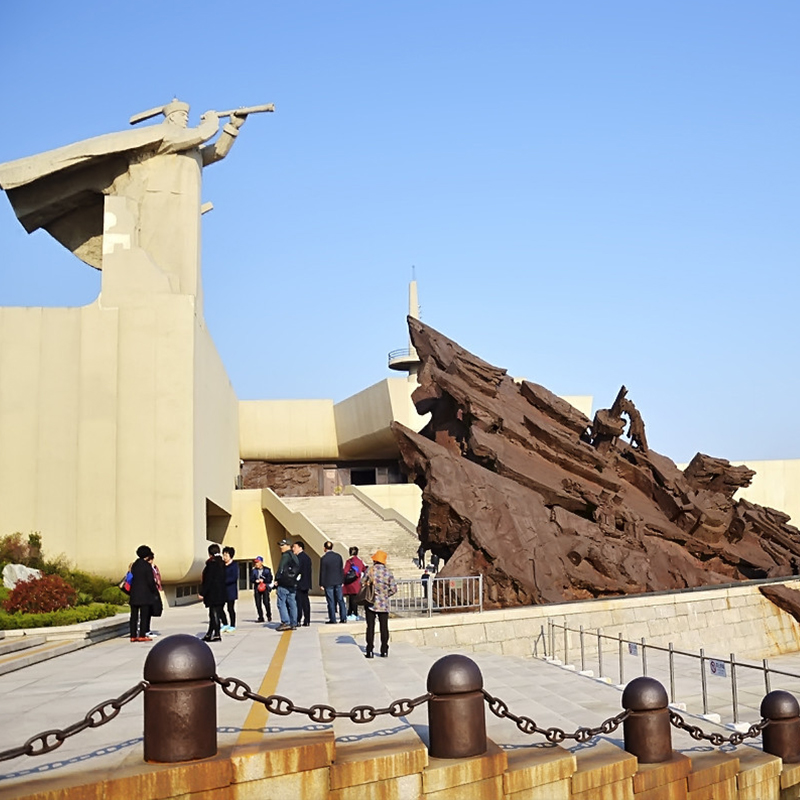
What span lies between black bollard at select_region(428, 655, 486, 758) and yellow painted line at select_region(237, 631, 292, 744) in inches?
39.3

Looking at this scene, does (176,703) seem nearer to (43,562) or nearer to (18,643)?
(18,643)

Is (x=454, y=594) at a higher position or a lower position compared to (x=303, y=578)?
lower

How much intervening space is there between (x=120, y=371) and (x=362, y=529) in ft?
30.7

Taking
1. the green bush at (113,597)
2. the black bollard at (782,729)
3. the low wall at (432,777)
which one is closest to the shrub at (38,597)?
the green bush at (113,597)

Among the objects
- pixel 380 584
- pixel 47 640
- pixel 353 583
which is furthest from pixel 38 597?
pixel 380 584

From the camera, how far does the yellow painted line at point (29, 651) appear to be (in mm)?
9157

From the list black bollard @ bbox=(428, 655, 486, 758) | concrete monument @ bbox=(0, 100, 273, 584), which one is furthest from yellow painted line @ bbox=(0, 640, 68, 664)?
concrete monument @ bbox=(0, 100, 273, 584)

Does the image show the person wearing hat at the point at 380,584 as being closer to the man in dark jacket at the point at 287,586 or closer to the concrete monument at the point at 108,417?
the man in dark jacket at the point at 287,586

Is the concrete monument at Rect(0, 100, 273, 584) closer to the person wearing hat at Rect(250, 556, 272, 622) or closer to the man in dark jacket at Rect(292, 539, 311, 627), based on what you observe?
the person wearing hat at Rect(250, 556, 272, 622)

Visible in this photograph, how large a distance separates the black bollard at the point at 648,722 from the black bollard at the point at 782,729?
1.18m

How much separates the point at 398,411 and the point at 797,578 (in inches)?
712

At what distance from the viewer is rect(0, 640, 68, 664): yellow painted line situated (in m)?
9.16

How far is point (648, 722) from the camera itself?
5.70 m

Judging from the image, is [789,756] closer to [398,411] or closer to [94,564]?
[94,564]
